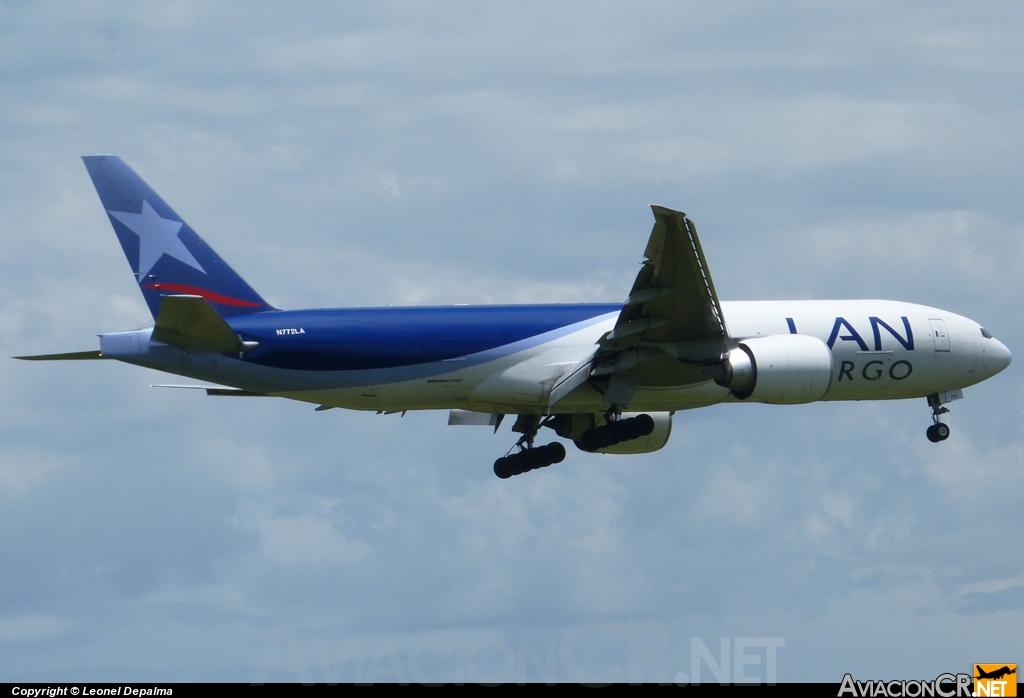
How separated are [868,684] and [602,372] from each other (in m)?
13.7

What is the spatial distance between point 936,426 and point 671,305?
1256 cm

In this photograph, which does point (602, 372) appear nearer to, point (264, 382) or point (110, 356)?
point (264, 382)

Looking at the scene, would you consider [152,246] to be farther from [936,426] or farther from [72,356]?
[936,426]

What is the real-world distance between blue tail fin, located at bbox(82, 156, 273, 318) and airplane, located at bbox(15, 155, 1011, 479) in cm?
4

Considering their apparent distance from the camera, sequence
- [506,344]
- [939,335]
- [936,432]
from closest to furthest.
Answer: [506,344]
[939,335]
[936,432]

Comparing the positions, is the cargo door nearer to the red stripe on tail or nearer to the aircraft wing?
the aircraft wing

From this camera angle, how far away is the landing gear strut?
4475 centimetres

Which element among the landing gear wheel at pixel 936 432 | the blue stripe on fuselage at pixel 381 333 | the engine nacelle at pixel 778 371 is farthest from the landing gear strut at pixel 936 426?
the blue stripe on fuselage at pixel 381 333

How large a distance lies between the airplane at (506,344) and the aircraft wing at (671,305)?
0.04 meters

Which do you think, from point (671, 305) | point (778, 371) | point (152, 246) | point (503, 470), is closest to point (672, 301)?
point (671, 305)

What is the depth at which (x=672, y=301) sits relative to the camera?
37.0 meters

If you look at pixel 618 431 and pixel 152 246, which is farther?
pixel 618 431

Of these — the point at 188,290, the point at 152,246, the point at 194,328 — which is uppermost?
the point at 152,246

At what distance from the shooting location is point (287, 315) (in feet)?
126
